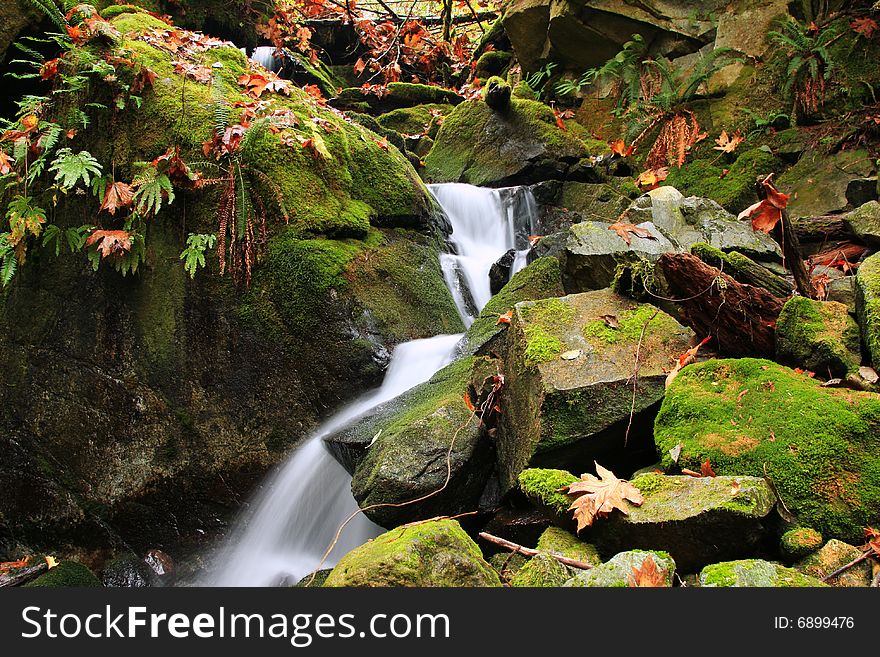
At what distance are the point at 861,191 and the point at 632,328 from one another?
4.30 meters

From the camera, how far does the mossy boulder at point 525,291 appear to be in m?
4.96

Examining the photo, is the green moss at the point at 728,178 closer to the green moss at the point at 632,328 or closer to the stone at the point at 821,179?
the stone at the point at 821,179

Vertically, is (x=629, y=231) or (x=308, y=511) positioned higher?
(x=629, y=231)

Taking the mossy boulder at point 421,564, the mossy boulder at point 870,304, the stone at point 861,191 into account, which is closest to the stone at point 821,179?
the stone at point 861,191

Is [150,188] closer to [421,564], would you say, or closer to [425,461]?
[425,461]

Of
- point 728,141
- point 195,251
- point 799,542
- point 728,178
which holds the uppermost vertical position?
point 195,251

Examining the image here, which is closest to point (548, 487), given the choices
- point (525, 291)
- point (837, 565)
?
point (837, 565)

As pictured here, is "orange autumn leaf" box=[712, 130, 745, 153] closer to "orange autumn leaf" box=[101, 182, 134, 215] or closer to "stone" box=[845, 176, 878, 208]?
"stone" box=[845, 176, 878, 208]

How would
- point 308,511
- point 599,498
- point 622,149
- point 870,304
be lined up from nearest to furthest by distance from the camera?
point 599,498, point 870,304, point 308,511, point 622,149

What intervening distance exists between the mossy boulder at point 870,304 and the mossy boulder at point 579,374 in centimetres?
86

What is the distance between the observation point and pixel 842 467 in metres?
2.39

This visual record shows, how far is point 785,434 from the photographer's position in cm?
257

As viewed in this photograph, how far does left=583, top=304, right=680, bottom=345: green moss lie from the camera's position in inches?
137

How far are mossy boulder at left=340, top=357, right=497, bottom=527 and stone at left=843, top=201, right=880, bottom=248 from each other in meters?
3.57
